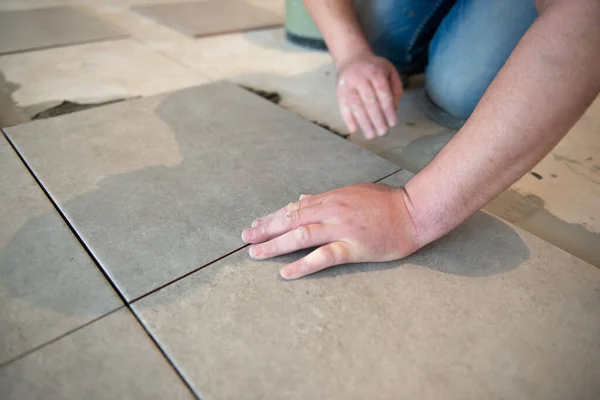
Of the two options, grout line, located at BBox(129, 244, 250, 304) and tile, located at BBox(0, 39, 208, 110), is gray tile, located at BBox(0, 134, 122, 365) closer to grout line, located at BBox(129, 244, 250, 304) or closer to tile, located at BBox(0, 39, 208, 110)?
grout line, located at BBox(129, 244, 250, 304)

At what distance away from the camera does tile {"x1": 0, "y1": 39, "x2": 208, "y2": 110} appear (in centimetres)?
138

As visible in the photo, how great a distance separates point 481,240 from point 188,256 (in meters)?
0.57

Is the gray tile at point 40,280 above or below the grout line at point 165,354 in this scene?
below

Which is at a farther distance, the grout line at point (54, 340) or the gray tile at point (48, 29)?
the gray tile at point (48, 29)

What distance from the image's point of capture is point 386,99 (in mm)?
1000

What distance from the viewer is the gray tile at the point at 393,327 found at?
1.98ft

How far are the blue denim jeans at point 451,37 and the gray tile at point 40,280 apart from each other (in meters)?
1.11

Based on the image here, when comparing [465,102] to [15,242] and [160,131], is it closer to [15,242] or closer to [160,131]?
[160,131]

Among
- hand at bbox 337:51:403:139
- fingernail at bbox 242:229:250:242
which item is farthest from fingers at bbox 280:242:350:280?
hand at bbox 337:51:403:139

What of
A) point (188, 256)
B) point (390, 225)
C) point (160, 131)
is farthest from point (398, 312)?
point (160, 131)

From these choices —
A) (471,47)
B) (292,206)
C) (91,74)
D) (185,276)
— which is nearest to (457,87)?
(471,47)

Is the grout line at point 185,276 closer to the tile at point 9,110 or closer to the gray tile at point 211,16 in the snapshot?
the tile at point 9,110

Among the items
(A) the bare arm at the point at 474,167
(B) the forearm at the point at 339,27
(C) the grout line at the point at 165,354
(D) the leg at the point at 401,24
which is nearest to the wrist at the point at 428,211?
(A) the bare arm at the point at 474,167

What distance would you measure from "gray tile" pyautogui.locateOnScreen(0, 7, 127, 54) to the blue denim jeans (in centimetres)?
120
